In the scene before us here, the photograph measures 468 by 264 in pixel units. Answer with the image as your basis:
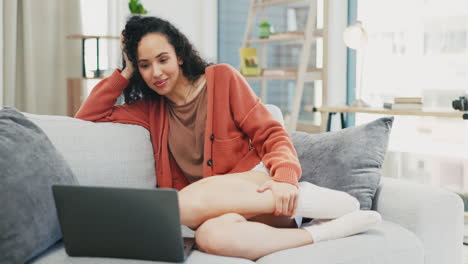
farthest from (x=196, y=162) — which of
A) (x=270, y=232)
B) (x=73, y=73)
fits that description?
(x=73, y=73)

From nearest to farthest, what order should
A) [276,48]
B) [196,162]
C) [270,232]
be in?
1. [270,232]
2. [196,162]
3. [276,48]

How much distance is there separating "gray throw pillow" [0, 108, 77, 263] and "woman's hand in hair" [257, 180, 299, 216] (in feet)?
1.88

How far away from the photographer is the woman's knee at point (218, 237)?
1.36 m

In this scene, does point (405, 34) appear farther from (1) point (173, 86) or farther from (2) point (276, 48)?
(1) point (173, 86)

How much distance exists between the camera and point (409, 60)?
368 centimetres

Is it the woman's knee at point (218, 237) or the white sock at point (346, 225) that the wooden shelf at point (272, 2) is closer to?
the white sock at point (346, 225)

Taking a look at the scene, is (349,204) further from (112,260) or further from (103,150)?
(103,150)

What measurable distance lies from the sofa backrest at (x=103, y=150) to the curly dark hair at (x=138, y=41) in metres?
0.15

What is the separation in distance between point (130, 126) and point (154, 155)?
0.44 ft

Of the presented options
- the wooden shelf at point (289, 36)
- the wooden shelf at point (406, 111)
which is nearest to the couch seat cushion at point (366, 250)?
the wooden shelf at point (406, 111)

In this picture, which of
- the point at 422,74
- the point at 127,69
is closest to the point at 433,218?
the point at 127,69

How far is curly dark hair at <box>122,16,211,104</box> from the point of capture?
190 centimetres

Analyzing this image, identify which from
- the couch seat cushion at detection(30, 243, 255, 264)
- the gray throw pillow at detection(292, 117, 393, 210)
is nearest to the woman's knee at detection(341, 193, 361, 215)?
the gray throw pillow at detection(292, 117, 393, 210)

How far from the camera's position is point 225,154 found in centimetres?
182
